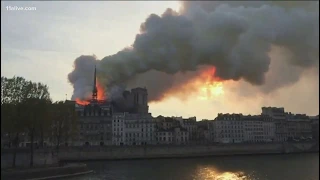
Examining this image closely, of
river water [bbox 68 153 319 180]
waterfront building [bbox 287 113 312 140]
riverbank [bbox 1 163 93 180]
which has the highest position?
waterfront building [bbox 287 113 312 140]

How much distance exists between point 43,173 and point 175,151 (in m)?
55.7

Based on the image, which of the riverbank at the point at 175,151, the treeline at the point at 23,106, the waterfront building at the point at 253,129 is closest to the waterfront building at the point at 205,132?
the waterfront building at the point at 253,129

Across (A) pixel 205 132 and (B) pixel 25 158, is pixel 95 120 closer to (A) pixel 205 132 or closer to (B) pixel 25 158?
(A) pixel 205 132

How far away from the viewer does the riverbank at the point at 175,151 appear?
8231 centimetres

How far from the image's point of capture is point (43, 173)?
40.2 m

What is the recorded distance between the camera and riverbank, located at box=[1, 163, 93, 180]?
36.7 meters

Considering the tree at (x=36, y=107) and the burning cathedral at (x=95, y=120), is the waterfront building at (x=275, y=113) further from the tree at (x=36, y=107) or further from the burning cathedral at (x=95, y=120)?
the tree at (x=36, y=107)

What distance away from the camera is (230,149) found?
101 m

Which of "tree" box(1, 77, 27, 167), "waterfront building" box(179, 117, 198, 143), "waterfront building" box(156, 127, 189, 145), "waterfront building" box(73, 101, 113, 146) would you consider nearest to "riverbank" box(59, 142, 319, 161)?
"waterfront building" box(156, 127, 189, 145)

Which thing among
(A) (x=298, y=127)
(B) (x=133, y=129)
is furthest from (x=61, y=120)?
(A) (x=298, y=127)

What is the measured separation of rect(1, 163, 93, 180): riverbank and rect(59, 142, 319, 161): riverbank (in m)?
31.8

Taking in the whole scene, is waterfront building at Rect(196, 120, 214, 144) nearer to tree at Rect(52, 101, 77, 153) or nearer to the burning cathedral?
the burning cathedral

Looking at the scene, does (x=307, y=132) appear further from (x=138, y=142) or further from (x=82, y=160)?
(x=82, y=160)

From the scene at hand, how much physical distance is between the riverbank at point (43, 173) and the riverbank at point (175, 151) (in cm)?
3176
